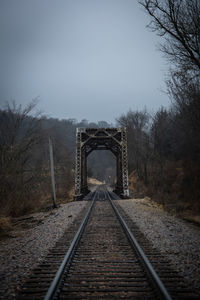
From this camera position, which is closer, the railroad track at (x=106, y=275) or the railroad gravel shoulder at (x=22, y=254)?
the railroad track at (x=106, y=275)

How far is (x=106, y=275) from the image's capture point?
344 cm

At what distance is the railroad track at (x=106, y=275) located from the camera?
2904mm

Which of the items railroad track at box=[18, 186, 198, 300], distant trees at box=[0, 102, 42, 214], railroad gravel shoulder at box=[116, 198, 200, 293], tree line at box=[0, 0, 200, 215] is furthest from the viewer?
distant trees at box=[0, 102, 42, 214]

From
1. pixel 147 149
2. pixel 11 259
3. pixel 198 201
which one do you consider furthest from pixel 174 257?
pixel 147 149

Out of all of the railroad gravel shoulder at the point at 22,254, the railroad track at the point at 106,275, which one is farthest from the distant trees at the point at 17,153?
the railroad track at the point at 106,275

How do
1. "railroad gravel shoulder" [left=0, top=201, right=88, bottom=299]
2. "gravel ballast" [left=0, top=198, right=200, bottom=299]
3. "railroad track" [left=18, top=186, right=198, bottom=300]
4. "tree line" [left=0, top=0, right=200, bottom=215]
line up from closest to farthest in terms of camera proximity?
"railroad track" [left=18, top=186, right=198, bottom=300], "railroad gravel shoulder" [left=0, top=201, right=88, bottom=299], "gravel ballast" [left=0, top=198, right=200, bottom=299], "tree line" [left=0, top=0, right=200, bottom=215]

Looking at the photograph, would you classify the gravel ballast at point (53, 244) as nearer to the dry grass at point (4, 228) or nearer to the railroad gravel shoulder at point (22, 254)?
A: the railroad gravel shoulder at point (22, 254)

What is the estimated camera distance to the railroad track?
9.53ft

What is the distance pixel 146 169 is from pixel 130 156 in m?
5.16

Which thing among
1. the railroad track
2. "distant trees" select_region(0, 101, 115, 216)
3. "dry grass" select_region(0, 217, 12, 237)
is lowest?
"dry grass" select_region(0, 217, 12, 237)

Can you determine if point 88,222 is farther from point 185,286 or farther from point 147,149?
point 147,149

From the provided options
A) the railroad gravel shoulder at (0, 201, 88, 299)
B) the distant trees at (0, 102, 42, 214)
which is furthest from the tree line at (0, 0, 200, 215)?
the railroad gravel shoulder at (0, 201, 88, 299)

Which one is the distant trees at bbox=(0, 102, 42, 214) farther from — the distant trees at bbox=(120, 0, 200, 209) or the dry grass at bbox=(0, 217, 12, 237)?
the distant trees at bbox=(120, 0, 200, 209)

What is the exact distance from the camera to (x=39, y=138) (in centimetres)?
1374
